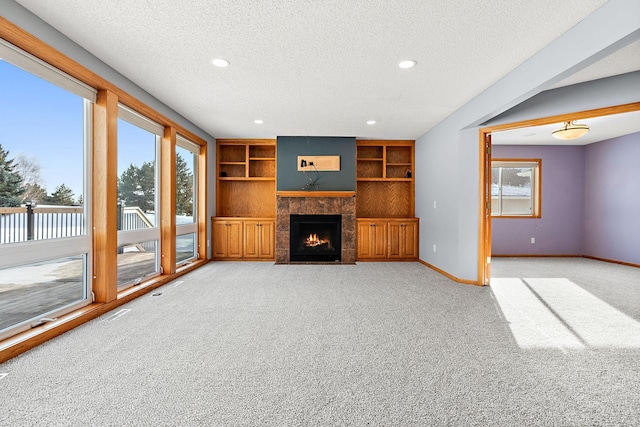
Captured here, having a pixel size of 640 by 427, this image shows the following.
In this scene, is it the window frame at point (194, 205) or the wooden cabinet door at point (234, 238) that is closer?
the window frame at point (194, 205)

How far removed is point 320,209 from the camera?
6242 mm

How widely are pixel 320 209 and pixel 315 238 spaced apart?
0.60m

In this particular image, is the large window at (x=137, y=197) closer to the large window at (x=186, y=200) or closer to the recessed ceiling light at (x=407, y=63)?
the large window at (x=186, y=200)

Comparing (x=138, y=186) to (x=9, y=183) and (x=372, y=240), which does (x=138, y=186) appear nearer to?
(x=9, y=183)

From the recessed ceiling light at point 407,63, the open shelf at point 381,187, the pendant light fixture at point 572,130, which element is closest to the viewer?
the recessed ceiling light at point 407,63

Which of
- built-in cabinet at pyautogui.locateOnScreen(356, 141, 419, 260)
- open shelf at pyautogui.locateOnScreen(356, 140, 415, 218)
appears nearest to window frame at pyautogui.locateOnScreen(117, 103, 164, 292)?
built-in cabinet at pyautogui.locateOnScreen(356, 141, 419, 260)

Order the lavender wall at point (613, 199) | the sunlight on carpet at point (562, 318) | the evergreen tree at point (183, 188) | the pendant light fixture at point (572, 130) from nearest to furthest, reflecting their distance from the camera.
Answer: the sunlight on carpet at point (562, 318) < the pendant light fixture at point (572, 130) < the evergreen tree at point (183, 188) < the lavender wall at point (613, 199)

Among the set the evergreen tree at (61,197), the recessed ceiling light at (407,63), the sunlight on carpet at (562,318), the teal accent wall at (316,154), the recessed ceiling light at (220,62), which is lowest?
the sunlight on carpet at (562,318)

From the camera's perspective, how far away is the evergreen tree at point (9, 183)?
234cm

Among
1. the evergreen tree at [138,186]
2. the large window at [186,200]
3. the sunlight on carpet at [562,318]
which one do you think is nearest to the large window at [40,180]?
the evergreen tree at [138,186]

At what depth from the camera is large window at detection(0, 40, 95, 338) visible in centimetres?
237

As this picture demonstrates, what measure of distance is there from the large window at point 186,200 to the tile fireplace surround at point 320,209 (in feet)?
5.15

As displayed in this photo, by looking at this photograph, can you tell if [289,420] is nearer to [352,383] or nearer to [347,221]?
[352,383]

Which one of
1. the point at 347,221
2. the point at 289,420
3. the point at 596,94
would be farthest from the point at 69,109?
the point at 596,94
